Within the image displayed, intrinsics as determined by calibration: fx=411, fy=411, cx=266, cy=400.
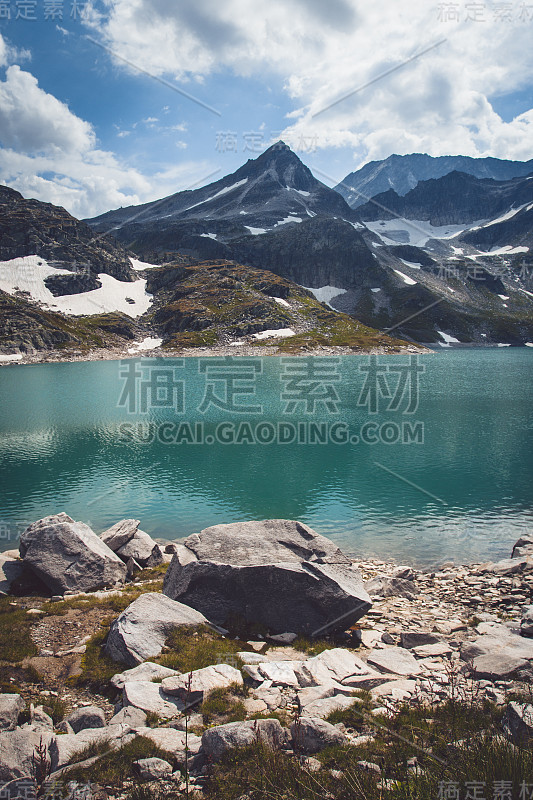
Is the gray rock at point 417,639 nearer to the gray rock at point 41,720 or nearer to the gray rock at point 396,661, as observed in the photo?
the gray rock at point 396,661

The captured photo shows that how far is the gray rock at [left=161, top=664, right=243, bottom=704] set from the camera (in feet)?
34.2

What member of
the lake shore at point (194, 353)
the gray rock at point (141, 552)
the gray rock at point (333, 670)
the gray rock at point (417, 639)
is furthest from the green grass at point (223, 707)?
the lake shore at point (194, 353)

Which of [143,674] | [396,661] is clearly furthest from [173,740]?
[396,661]

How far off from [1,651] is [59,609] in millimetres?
3562

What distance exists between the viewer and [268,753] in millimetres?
7852

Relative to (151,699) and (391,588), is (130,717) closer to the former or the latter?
(151,699)

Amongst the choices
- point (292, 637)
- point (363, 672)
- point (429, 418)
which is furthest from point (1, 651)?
point (429, 418)

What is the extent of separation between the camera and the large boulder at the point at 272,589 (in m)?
16.1

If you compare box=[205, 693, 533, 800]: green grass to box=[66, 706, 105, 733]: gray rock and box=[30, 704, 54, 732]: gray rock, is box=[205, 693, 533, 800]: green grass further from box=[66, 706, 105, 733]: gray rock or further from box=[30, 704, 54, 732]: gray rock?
box=[30, 704, 54, 732]: gray rock

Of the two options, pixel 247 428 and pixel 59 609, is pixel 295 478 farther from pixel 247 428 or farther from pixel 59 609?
pixel 59 609

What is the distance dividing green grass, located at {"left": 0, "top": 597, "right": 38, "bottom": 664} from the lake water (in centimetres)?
1298

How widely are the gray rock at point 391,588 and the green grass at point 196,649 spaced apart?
26.5ft

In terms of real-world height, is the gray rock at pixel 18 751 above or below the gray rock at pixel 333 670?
above

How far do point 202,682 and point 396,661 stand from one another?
6085mm
